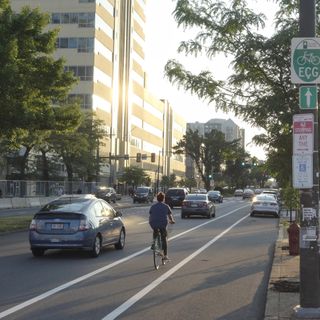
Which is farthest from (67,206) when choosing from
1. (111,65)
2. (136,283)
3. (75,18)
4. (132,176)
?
(111,65)

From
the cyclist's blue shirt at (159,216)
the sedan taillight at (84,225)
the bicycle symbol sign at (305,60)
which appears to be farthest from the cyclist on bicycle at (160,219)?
the bicycle symbol sign at (305,60)

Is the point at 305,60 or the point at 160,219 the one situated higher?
the point at 305,60

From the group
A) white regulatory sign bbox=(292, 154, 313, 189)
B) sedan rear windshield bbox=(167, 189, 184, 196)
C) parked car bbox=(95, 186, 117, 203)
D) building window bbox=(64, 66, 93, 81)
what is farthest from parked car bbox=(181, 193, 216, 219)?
building window bbox=(64, 66, 93, 81)

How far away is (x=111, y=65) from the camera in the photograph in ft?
338

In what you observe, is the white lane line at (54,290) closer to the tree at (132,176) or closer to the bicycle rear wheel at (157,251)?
the bicycle rear wheel at (157,251)

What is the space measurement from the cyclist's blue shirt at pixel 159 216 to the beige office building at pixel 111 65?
65224mm

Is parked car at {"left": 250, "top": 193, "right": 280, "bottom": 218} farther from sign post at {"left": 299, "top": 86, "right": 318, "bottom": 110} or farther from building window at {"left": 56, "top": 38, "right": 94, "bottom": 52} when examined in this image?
building window at {"left": 56, "top": 38, "right": 94, "bottom": 52}

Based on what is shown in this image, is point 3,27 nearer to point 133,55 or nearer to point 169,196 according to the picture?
point 169,196

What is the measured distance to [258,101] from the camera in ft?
39.5

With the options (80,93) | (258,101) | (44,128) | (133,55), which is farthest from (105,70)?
(258,101)

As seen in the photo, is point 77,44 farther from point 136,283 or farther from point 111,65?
point 136,283

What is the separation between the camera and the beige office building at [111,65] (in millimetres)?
94375

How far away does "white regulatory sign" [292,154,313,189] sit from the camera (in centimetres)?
782

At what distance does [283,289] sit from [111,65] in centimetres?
9458
